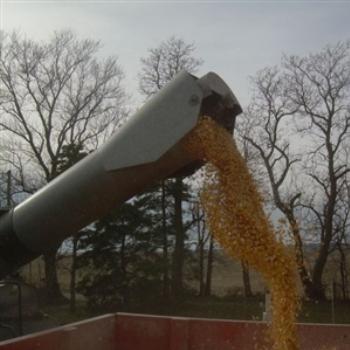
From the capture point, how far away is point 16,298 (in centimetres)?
446

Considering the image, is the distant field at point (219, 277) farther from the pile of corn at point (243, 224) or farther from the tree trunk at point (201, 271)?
the pile of corn at point (243, 224)

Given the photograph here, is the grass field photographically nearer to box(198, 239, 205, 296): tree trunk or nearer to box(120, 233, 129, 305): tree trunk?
box(198, 239, 205, 296): tree trunk

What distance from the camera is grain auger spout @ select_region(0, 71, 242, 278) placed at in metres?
3.28

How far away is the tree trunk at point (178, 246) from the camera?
17922 mm

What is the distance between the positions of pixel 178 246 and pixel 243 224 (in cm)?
1483

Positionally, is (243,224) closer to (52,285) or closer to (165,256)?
(165,256)

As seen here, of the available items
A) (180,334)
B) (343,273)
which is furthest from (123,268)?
(180,334)

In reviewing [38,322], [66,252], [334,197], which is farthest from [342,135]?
[38,322]

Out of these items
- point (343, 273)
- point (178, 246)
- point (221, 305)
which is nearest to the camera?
point (221, 305)

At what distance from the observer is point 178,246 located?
60.5 feet

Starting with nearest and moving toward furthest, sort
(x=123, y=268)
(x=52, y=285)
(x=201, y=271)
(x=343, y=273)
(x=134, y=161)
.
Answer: (x=134, y=161) < (x=123, y=268) < (x=52, y=285) < (x=201, y=271) < (x=343, y=273)

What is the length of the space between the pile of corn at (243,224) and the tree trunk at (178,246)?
45.5 ft

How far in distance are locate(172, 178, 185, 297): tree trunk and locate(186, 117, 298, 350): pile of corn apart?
13.9 m

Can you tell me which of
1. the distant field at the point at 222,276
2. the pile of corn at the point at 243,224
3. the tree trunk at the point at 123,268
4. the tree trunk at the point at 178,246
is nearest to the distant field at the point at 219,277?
the distant field at the point at 222,276
